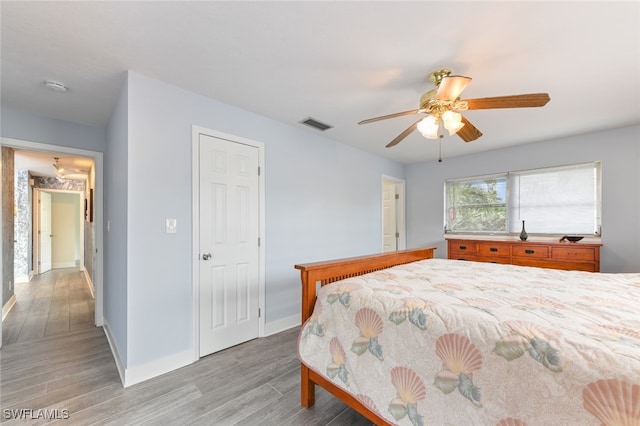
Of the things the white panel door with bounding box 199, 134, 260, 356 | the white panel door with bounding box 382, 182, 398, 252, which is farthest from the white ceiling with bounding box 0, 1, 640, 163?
the white panel door with bounding box 382, 182, 398, 252

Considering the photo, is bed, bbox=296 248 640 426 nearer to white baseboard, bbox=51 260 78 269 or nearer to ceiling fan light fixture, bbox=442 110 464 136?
ceiling fan light fixture, bbox=442 110 464 136

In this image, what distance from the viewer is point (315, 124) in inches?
126

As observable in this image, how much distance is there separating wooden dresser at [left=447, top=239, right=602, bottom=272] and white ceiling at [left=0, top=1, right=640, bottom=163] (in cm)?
164

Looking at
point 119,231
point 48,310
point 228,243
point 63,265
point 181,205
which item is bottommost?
point 63,265

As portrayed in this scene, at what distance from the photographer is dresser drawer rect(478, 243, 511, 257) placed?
3838 millimetres

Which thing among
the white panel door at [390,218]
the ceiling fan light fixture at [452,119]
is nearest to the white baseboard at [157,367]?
the ceiling fan light fixture at [452,119]

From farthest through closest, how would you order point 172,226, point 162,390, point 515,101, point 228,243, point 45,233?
point 45,233 → point 228,243 → point 172,226 → point 162,390 → point 515,101

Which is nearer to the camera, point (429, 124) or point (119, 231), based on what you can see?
point (429, 124)

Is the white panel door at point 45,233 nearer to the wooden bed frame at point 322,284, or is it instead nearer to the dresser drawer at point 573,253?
the wooden bed frame at point 322,284

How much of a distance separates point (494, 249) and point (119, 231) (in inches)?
183

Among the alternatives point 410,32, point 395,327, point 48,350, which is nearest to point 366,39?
point 410,32

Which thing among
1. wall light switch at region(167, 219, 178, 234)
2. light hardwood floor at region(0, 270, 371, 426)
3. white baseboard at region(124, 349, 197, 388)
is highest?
wall light switch at region(167, 219, 178, 234)

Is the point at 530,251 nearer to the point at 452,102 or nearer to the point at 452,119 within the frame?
the point at 452,119

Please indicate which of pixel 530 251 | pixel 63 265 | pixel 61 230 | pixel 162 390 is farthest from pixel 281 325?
pixel 61 230
